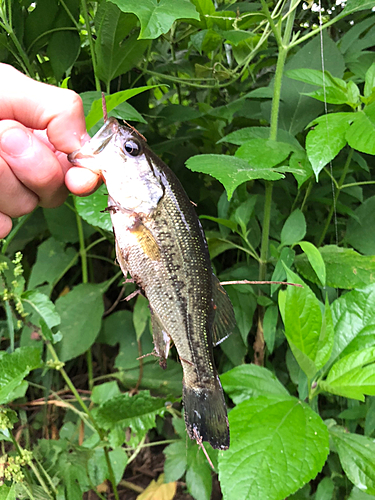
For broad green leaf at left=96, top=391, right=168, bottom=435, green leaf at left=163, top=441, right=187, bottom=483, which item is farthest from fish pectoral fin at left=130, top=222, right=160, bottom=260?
green leaf at left=163, top=441, right=187, bottom=483

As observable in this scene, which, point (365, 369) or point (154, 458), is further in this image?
point (154, 458)

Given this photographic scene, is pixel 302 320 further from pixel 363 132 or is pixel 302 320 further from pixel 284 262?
pixel 363 132

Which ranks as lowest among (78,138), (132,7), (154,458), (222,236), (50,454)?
(154,458)

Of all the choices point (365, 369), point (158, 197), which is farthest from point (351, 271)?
point (158, 197)

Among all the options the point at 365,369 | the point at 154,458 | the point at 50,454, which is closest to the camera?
the point at 365,369

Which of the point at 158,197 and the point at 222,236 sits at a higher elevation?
the point at 158,197

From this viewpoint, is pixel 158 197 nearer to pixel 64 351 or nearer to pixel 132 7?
pixel 132 7

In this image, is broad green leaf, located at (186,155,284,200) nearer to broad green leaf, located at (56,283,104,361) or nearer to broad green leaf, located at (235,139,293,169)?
broad green leaf, located at (235,139,293,169)

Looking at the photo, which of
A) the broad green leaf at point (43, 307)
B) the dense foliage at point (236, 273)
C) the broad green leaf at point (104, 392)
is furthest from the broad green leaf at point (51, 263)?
the broad green leaf at point (104, 392)

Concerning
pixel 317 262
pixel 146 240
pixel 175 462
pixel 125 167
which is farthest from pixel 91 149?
pixel 175 462
